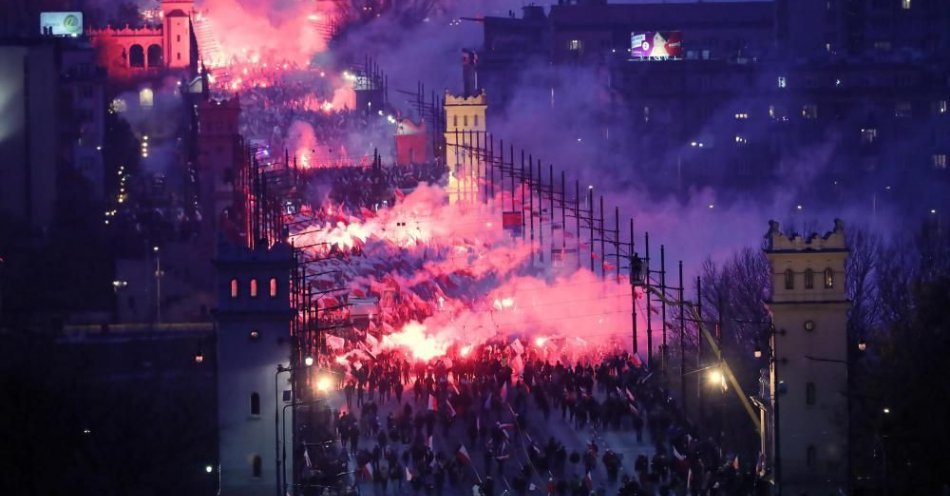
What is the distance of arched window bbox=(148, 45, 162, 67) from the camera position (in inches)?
5497

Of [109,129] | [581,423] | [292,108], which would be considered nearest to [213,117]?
[109,129]

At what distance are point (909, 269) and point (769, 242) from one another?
19587mm

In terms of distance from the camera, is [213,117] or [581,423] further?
[213,117]

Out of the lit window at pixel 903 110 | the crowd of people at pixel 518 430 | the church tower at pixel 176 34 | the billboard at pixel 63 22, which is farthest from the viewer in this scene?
the church tower at pixel 176 34

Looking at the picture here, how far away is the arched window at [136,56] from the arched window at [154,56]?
37cm

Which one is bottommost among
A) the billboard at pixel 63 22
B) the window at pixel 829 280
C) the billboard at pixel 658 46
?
Result: the window at pixel 829 280

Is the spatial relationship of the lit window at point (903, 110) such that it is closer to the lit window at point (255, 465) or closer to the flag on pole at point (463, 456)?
the lit window at point (255, 465)

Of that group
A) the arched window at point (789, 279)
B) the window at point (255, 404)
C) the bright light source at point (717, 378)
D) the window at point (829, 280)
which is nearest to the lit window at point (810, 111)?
the bright light source at point (717, 378)

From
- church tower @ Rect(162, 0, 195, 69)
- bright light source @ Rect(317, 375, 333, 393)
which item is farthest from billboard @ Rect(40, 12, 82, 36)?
bright light source @ Rect(317, 375, 333, 393)

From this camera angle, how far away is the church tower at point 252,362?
66000mm

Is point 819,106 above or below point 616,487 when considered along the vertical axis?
above

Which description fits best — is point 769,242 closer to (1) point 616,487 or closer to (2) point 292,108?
(1) point 616,487

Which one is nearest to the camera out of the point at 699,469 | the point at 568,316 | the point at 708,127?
the point at 699,469

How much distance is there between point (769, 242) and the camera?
6606 cm
